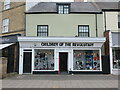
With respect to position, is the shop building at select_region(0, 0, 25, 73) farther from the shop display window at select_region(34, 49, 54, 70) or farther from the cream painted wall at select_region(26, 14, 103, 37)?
the shop display window at select_region(34, 49, 54, 70)

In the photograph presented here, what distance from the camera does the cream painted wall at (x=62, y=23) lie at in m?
16.9

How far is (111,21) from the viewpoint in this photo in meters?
17.1

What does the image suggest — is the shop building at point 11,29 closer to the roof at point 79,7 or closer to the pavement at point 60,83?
the roof at point 79,7

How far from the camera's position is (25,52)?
15906mm

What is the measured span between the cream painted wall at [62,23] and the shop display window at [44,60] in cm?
211

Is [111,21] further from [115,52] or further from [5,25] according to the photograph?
[5,25]

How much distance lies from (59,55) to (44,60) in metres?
1.63

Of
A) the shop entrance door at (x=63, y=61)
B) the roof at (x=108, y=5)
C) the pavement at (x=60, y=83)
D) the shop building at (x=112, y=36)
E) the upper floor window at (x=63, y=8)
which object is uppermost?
the roof at (x=108, y=5)

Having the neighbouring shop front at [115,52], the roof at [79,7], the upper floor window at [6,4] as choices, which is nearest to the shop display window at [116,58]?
the neighbouring shop front at [115,52]

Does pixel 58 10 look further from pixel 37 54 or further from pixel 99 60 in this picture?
pixel 99 60

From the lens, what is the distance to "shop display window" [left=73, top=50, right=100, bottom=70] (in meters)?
15.9

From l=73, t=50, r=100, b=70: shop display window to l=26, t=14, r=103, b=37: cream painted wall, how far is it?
2.03 metres

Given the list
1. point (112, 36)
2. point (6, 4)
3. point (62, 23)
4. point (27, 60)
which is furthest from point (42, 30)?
point (112, 36)

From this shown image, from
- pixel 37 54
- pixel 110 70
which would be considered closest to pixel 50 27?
pixel 37 54
